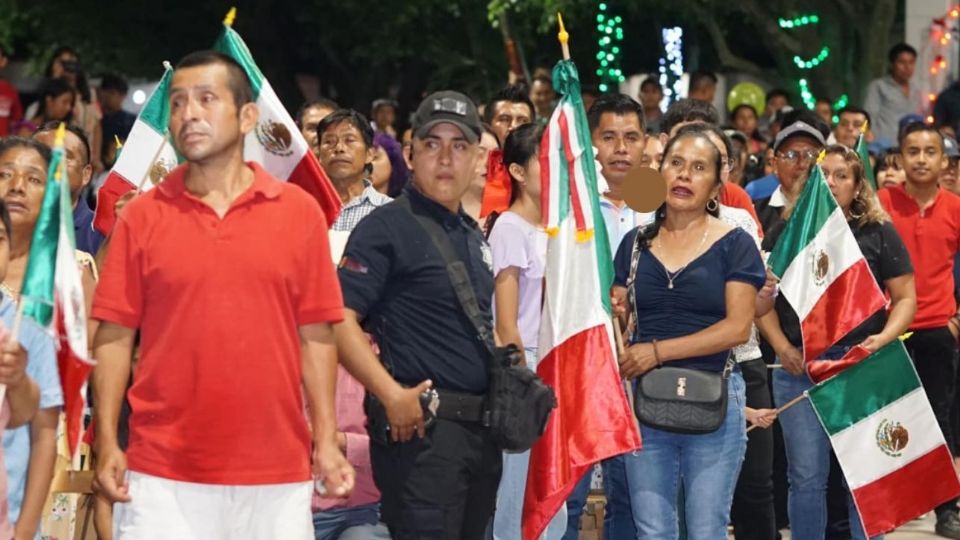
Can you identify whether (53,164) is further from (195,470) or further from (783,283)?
(783,283)

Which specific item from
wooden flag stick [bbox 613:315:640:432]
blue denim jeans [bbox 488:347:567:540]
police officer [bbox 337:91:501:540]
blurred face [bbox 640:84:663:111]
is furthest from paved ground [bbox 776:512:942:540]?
blurred face [bbox 640:84:663:111]

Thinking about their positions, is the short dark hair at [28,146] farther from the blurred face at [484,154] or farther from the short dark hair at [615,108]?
the short dark hair at [615,108]

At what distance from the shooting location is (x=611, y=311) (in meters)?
8.88

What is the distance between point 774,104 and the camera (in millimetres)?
20219

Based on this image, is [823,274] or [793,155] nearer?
[823,274]

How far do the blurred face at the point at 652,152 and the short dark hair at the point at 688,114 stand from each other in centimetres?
41

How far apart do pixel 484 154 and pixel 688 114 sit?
1497 millimetres

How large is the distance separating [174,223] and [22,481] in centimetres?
97

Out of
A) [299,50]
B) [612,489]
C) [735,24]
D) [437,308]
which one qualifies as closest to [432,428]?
[437,308]

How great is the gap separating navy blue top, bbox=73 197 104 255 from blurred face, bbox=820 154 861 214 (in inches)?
134

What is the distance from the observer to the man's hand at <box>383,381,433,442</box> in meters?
7.21

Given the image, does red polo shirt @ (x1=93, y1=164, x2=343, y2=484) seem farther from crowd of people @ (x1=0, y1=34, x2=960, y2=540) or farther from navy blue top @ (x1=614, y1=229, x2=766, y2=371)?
navy blue top @ (x1=614, y1=229, x2=766, y2=371)

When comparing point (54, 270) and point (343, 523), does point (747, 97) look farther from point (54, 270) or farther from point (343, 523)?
point (54, 270)

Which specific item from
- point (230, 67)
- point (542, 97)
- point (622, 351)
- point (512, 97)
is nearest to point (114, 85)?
point (542, 97)
